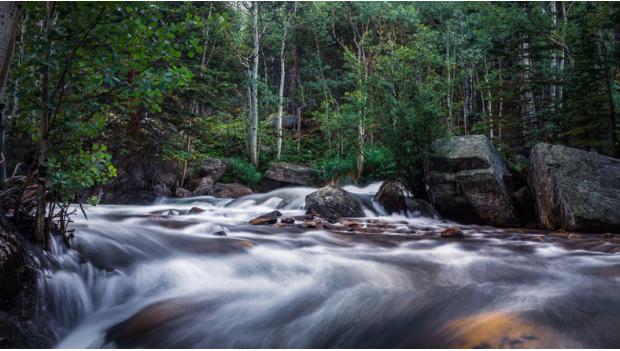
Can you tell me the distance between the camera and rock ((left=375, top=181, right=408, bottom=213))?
1028cm

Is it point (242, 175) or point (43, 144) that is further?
point (242, 175)

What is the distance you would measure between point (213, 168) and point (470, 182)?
432 inches

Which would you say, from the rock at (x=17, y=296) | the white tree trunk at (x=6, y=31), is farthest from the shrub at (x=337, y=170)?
the white tree trunk at (x=6, y=31)

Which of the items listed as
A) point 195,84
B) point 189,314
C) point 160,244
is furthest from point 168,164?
point 189,314

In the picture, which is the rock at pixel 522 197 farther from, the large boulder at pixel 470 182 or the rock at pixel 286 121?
the rock at pixel 286 121

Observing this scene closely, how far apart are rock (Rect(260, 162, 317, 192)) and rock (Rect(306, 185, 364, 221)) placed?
284 inches

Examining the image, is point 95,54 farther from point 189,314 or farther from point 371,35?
point 371,35

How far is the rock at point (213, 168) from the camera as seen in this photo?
16.3 metres

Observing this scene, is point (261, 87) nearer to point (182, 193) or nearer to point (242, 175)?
point (242, 175)

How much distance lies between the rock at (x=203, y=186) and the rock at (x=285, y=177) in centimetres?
256

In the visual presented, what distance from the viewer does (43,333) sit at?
2770 millimetres

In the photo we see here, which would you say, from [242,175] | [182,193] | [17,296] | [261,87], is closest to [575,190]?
[17,296]

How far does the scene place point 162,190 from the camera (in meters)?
13.3

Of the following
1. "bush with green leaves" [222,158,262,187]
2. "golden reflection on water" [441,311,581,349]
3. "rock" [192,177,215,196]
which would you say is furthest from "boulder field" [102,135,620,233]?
"golden reflection on water" [441,311,581,349]
